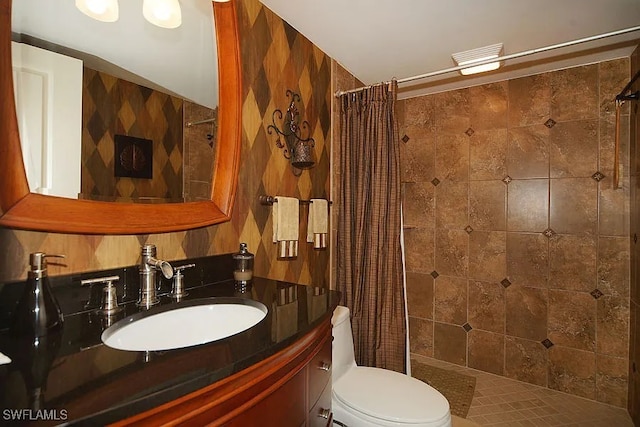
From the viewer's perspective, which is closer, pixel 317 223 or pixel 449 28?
pixel 449 28

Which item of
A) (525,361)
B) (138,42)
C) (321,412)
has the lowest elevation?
(525,361)

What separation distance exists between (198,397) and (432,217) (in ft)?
8.42

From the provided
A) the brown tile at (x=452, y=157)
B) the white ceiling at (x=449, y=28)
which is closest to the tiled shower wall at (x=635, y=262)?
the white ceiling at (x=449, y=28)

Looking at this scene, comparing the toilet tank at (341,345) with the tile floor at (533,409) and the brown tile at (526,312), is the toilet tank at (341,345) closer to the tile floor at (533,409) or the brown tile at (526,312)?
the tile floor at (533,409)

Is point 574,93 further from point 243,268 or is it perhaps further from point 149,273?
point 149,273

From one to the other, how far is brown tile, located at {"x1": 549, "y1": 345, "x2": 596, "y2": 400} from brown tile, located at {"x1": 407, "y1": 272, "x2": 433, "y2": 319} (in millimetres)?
901

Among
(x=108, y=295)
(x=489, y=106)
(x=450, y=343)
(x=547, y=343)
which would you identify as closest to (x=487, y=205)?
(x=489, y=106)

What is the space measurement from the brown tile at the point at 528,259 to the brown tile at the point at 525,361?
0.45 meters

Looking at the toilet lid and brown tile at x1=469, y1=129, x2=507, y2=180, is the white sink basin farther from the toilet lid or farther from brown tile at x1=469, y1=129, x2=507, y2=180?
brown tile at x1=469, y1=129, x2=507, y2=180

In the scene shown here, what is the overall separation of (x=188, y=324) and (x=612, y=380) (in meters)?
2.72

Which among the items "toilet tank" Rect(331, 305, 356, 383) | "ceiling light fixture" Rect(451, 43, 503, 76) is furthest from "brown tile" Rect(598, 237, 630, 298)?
"toilet tank" Rect(331, 305, 356, 383)

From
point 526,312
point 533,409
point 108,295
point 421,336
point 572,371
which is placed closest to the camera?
point 108,295

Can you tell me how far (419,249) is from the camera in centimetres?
290

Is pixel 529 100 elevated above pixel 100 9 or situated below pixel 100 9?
above
